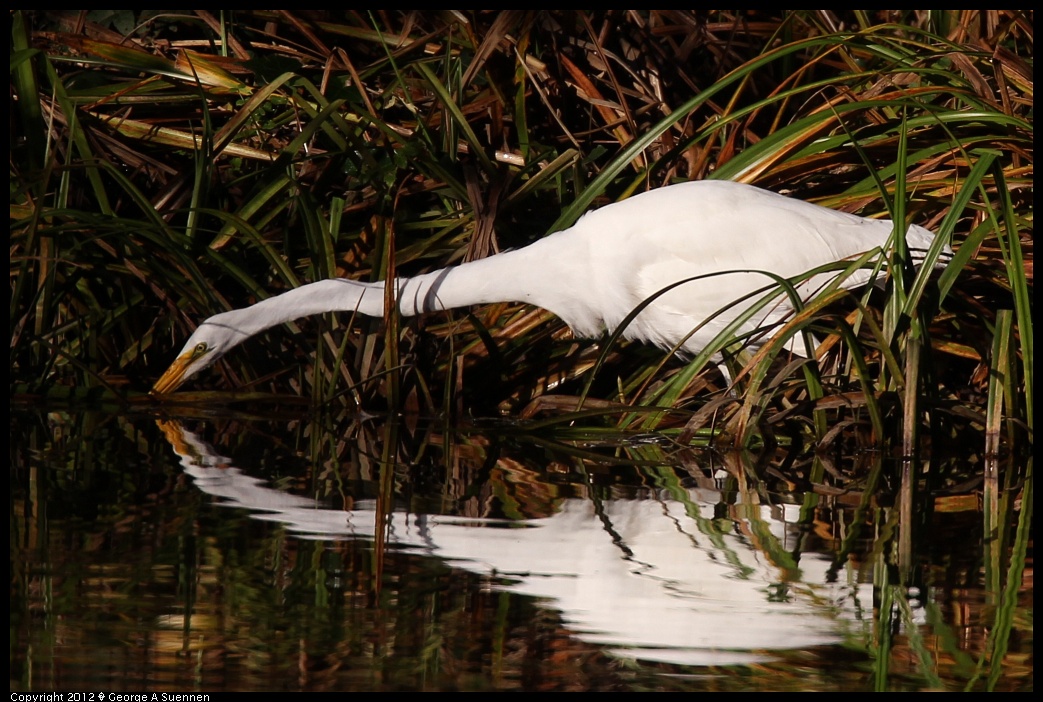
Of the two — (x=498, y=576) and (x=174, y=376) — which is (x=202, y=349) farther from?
(x=498, y=576)

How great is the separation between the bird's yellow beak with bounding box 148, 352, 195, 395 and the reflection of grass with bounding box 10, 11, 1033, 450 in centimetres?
27

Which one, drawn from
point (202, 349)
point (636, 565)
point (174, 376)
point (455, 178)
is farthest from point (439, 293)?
point (636, 565)

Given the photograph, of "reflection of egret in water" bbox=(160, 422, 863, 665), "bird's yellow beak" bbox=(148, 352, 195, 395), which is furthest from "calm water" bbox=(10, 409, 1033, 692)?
"bird's yellow beak" bbox=(148, 352, 195, 395)

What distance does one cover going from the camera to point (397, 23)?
598cm

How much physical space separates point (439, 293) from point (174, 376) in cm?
106

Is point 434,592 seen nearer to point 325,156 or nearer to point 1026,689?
point 1026,689

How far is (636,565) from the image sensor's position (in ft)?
7.96

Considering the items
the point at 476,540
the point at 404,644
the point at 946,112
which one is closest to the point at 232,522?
the point at 476,540

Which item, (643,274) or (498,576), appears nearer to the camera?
(498,576)

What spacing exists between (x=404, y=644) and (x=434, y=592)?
28 cm

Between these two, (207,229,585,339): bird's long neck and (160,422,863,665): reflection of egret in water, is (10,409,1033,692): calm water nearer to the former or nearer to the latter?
(160,422,863,665): reflection of egret in water

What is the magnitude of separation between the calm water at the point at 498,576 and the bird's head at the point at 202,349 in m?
0.73

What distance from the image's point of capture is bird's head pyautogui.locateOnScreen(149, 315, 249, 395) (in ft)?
13.9

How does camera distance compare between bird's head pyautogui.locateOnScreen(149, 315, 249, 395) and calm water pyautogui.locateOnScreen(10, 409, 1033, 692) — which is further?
bird's head pyautogui.locateOnScreen(149, 315, 249, 395)
